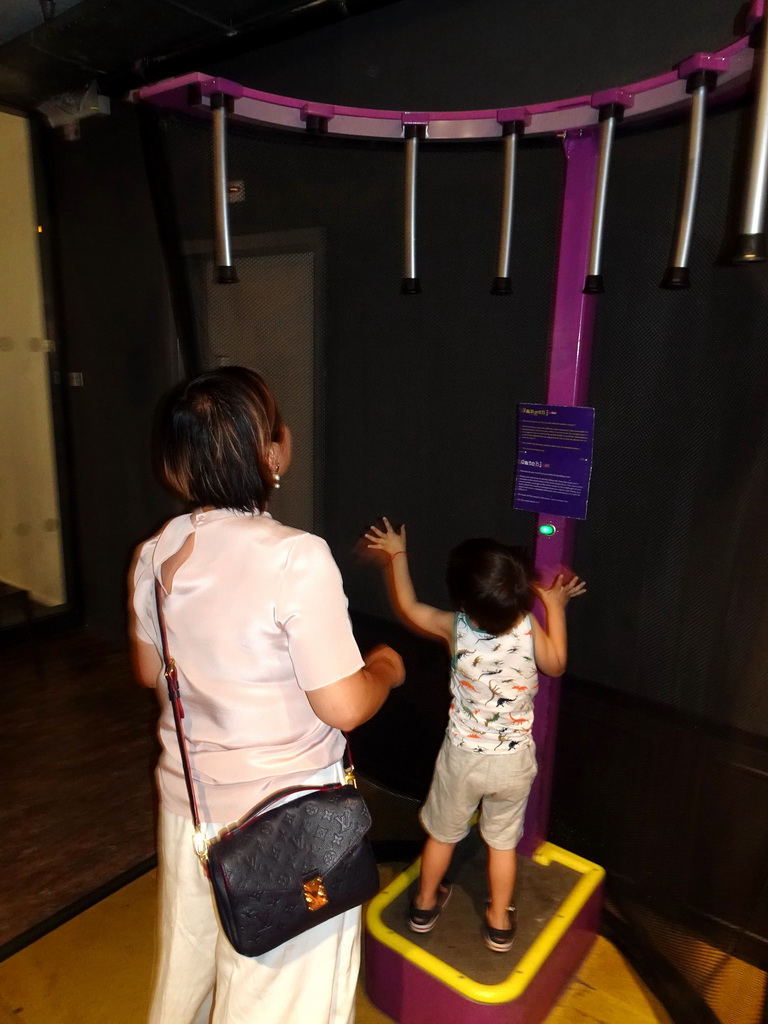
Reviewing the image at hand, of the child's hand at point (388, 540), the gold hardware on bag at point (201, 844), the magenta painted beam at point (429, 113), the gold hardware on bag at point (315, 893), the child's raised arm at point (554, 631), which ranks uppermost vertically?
the magenta painted beam at point (429, 113)

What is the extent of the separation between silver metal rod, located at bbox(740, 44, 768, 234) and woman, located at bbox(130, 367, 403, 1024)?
76cm

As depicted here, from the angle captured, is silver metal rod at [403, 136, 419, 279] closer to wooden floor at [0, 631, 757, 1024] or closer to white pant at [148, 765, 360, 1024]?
white pant at [148, 765, 360, 1024]

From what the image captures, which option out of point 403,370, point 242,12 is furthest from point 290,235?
point 242,12

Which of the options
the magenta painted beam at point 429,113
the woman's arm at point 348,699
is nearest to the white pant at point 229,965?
the woman's arm at point 348,699

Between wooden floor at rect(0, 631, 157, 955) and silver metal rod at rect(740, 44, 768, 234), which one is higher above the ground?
silver metal rod at rect(740, 44, 768, 234)

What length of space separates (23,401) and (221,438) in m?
3.37

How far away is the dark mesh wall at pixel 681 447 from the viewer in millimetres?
1374

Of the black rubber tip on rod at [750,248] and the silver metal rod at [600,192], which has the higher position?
the silver metal rod at [600,192]

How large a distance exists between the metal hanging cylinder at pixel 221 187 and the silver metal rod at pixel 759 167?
0.95m

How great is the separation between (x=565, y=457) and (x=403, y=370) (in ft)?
1.83

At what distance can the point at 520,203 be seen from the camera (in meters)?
1.68

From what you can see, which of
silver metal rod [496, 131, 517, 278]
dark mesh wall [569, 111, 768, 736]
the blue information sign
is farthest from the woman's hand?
silver metal rod [496, 131, 517, 278]

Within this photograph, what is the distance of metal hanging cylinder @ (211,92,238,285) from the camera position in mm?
1370

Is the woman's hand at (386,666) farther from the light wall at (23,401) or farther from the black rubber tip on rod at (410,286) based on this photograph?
the light wall at (23,401)
